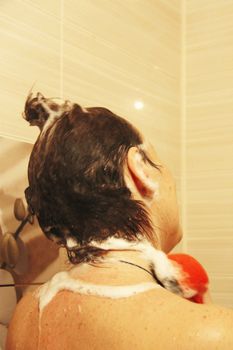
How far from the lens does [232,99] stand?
1.68 meters

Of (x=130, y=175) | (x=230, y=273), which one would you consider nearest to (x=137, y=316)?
(x=130, y=175)

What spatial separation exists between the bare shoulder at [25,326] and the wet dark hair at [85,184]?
101 mm

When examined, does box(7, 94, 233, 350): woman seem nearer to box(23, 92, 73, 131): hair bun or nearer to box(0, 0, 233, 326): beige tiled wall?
box(23, 92, 73, 131): hair bun

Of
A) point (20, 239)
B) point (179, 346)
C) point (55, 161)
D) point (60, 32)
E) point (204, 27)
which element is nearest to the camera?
point (179, 346)

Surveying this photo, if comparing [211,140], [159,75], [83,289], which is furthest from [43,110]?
[211,140]

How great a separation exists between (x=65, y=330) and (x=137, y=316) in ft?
0.39

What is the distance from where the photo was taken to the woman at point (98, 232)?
0.77m

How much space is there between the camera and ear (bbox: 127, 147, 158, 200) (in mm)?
889

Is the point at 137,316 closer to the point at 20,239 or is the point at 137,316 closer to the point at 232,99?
the point at 20,239

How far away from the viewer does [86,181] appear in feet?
2.81

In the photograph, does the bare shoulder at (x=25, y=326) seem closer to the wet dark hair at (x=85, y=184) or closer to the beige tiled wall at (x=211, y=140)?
the wet dark hair at (x=85, y=184)

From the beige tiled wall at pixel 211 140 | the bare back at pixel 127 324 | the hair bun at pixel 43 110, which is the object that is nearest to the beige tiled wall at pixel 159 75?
the beige tiled wall at pixel 211 140

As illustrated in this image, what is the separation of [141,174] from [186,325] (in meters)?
0.27

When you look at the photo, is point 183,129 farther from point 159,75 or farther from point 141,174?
point 141,174
